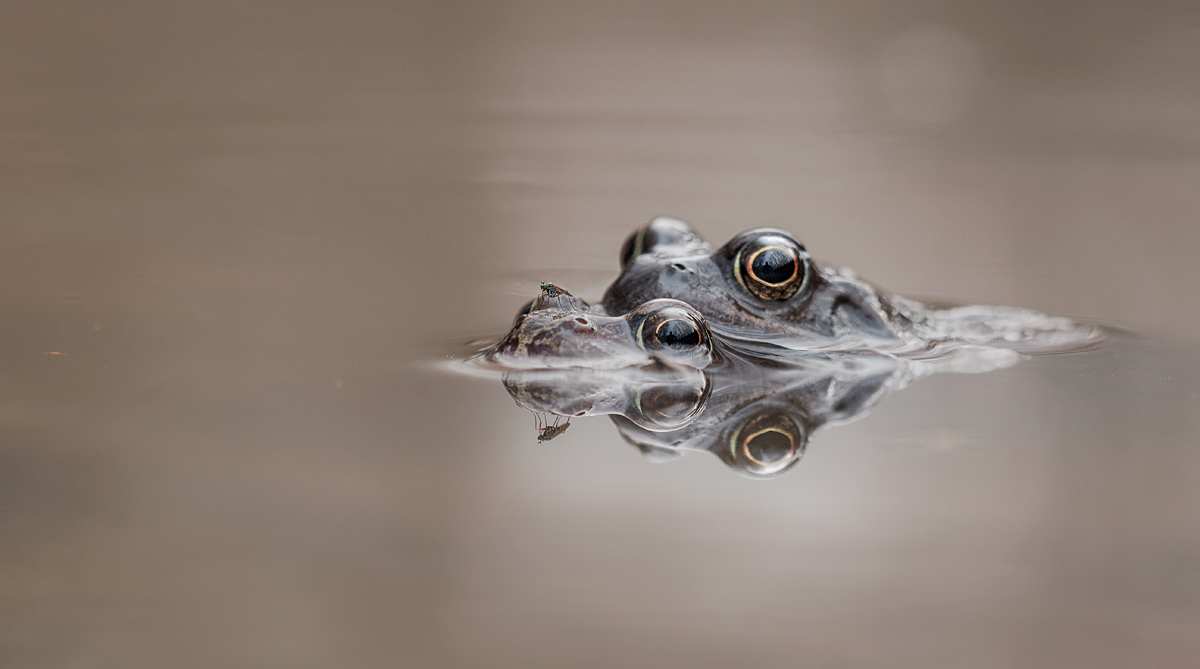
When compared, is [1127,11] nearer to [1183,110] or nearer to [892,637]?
[1183,110]

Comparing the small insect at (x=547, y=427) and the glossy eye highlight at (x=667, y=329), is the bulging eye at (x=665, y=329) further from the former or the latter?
the small insect at (x=547, y=427)

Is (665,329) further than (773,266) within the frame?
No

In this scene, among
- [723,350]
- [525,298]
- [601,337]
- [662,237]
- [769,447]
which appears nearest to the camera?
[769,447]

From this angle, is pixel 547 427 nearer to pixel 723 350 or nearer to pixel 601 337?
pixel 601 337

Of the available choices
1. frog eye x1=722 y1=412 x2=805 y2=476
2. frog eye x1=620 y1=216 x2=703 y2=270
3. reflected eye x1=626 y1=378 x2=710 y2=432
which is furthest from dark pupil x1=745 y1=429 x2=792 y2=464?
frog eye x1=620 y1=216 x2=703 y2=270

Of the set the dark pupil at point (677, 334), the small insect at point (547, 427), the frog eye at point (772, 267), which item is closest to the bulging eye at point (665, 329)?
the dark pupil at point (677, 334)

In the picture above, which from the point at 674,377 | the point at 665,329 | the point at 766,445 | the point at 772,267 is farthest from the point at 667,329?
the point at 766,445

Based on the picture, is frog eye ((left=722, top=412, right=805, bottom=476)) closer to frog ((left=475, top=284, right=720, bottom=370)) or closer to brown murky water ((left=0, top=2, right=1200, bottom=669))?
brown murky water ((left=0, top=2, right=1200, bottom=669))

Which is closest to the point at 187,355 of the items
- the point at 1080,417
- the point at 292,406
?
the point at 292,406
